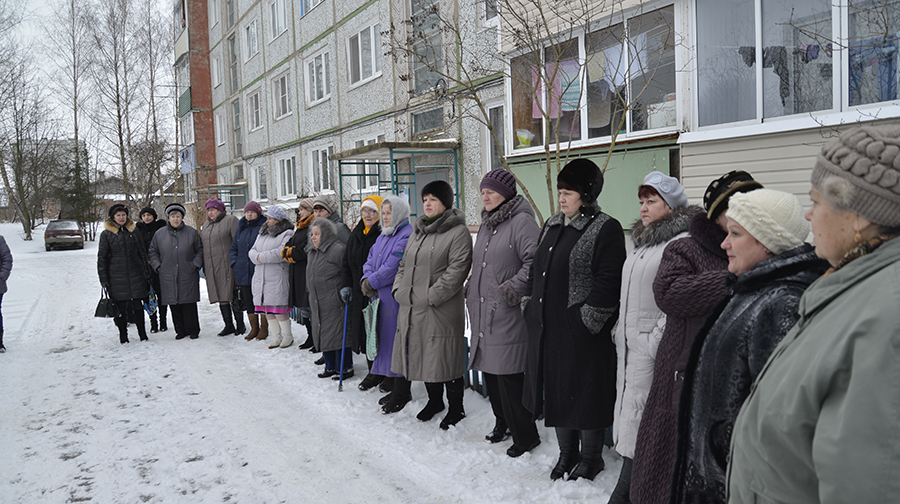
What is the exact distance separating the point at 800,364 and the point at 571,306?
7.35ft

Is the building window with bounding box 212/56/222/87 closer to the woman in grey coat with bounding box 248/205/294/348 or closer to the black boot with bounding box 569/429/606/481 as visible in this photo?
the woman in grey coat with bounding box 248/205/294/348

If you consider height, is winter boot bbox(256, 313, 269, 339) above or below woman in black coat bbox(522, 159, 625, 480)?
below

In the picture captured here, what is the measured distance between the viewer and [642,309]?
3.03 m

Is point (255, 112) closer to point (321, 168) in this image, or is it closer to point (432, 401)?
point (321, 168)

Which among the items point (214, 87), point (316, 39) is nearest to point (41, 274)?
point (316, 39)

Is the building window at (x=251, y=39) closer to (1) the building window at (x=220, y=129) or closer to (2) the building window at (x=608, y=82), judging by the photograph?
(1) the building window at (x=220, y=129)

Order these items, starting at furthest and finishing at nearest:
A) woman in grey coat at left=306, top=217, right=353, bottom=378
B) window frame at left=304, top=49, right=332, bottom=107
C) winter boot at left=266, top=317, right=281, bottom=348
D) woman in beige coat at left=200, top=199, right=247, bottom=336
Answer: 1. window frame at left=304, top=49, right=332, bottom=107
2. woman in beige coat at left=200, top=199, right=247, bottom=336
3. winter boot at left=266, top=317, right=281, bottom=348
4. woman in grey coat at left=306, top=217, right=353, bottom=378

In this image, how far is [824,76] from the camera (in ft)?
18.8

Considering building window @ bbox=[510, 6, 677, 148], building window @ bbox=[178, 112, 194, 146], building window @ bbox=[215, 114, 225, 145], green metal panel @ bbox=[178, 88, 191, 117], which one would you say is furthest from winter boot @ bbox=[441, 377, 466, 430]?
building window @ bbox=[178, 112, 194, 146]

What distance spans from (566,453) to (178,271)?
265 inches

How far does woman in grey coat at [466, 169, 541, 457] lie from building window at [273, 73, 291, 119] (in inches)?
677

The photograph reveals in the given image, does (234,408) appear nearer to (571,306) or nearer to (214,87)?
(571,306)

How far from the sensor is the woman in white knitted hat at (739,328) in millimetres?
1812

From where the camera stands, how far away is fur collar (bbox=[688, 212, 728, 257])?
261 cm
